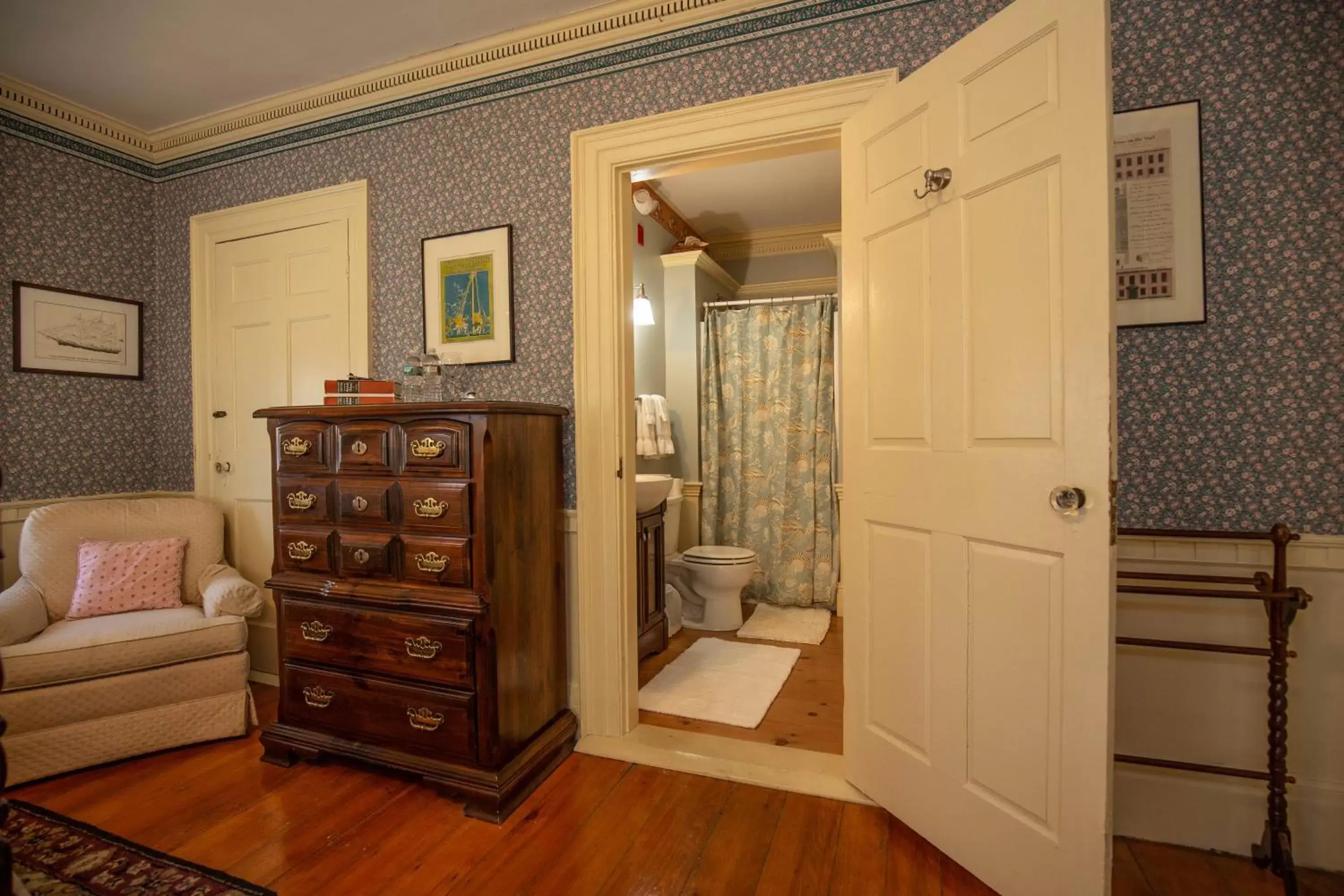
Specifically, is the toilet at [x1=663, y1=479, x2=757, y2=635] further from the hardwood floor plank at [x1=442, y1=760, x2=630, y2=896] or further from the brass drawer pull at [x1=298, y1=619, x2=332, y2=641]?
the brass drawer pull at [x1=298, y1=619, x2=332, y2=641]

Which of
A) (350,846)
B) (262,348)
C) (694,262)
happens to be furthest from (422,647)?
(694,262)

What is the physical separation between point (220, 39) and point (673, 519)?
3183 millimetres

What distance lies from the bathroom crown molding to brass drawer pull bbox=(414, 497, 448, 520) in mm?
1670

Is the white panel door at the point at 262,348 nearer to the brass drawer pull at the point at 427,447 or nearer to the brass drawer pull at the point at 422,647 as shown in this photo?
the brass drawer pull at the point at 427,447

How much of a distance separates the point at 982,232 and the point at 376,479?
196 centimetres

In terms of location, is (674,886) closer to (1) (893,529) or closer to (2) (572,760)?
(2) (572,760)

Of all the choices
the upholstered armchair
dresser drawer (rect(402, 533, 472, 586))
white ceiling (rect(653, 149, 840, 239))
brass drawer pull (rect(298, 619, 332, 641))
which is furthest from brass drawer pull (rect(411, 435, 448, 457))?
white ceiling (rect(653, 149, 840, 239))

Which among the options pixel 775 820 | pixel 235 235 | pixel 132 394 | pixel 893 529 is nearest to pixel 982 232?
pixel 893 529

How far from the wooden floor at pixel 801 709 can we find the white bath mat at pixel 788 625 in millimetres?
77

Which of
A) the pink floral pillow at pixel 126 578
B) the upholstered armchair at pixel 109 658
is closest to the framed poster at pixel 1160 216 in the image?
the upholstered armchair at pixel 109 658

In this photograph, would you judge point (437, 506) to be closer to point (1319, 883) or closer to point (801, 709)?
point (801, 709)

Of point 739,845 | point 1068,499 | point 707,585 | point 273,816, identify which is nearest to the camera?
point 1068,499

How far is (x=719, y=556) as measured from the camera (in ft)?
12.4

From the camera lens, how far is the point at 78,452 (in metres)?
Answer: 2.95
